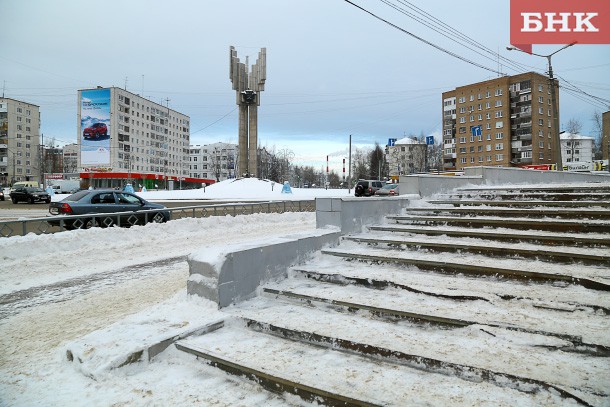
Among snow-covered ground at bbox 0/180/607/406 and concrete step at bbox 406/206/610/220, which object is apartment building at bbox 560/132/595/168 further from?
snow-covered ground at bbox 0/180/607/406

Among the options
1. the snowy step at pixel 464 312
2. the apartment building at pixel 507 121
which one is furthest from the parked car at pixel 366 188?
the apartment building at pixel 507 121

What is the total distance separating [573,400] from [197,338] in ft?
10.6

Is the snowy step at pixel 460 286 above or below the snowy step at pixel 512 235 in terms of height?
below

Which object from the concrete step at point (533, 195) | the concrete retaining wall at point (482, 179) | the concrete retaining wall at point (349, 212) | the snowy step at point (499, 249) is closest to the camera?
the snowy step at point (499, 249)

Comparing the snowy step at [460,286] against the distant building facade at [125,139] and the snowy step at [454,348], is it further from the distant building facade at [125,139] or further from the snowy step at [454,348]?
the distant building facade at [125,139]

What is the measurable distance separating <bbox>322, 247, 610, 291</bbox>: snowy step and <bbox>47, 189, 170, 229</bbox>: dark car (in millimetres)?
9321

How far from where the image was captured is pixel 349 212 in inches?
275

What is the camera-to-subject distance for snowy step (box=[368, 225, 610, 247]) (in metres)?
5.13

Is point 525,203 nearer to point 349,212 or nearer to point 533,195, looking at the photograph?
point 533,195

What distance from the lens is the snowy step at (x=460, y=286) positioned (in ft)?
12.6

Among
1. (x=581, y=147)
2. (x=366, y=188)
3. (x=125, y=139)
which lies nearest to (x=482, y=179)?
(x=366, y=188)

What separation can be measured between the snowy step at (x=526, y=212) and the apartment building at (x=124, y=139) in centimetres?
6403

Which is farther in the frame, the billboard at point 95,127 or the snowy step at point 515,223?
the billboard at point 95,127

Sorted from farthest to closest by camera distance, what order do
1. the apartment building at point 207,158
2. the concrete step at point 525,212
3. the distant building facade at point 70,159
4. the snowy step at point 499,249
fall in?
the apartment building at point 207,158, the distant building facade at point 70,159, the concrete step at point 525,212, the snowy step at point 499,249
